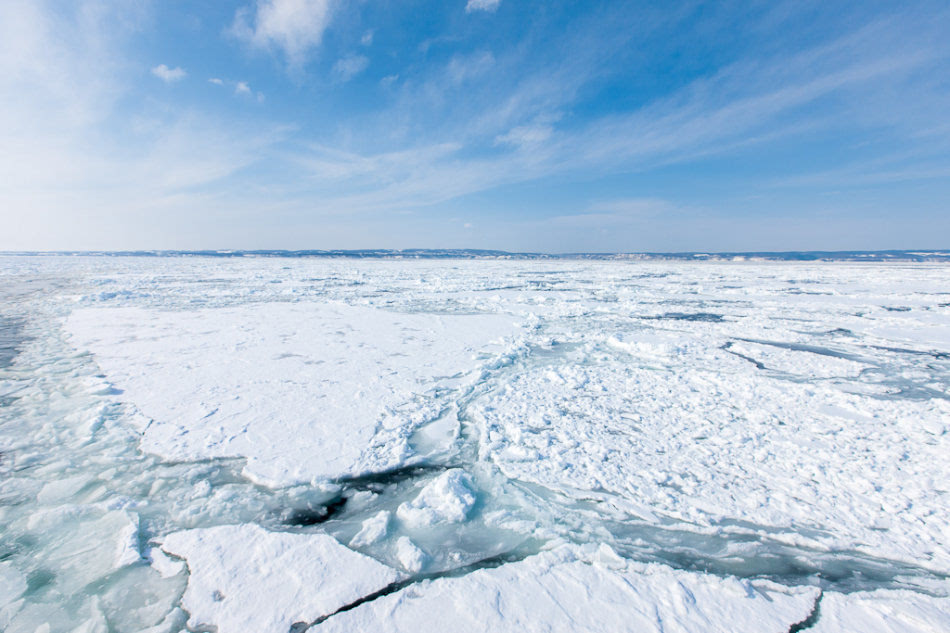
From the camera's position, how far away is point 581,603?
6.00 ft

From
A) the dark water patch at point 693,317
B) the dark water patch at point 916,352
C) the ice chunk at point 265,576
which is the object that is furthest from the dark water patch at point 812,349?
the ice chunk at point 265,576

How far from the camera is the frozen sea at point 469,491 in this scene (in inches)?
71.7

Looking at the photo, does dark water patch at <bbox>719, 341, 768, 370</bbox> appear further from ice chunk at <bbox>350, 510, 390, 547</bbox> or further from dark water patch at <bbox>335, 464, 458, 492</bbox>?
ice chunk at <bbox>350, 510, 390, 547</bbox>

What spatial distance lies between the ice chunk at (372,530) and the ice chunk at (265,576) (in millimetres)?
95

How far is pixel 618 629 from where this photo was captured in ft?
5.56

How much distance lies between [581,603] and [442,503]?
3.37 ft

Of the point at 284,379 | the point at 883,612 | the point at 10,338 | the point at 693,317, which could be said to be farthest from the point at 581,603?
the point at 693,317

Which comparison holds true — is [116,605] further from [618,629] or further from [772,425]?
[772,425]

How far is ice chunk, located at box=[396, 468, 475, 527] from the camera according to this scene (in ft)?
8.03

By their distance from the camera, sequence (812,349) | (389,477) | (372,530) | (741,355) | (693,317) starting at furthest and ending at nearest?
(693,317) → (812,349) → (741,355) → (389,477) → (372,530)

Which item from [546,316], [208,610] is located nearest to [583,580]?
[208,610]

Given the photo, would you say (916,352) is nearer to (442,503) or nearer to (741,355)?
(741,355)

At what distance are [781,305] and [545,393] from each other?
11.8 meters

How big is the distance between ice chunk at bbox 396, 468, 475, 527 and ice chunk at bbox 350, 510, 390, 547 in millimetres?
120
